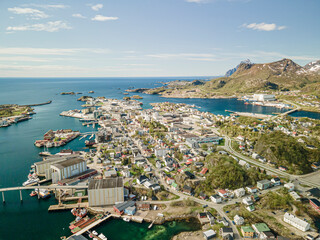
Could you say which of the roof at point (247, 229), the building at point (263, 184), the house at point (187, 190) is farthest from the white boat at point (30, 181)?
the building at point (263, 184)

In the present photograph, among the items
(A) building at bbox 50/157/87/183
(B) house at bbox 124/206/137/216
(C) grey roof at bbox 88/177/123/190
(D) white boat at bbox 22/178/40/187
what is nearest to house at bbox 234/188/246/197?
(B) house at bbox 124/206/137/216

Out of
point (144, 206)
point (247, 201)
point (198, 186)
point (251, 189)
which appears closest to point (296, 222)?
point (247, 201)

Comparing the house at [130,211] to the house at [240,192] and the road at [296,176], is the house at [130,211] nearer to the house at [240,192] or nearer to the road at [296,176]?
the house at [240,192]

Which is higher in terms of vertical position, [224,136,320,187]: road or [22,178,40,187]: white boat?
[224,136,320,187]: road

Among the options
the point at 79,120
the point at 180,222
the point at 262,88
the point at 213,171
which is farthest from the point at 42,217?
the point at 262,88

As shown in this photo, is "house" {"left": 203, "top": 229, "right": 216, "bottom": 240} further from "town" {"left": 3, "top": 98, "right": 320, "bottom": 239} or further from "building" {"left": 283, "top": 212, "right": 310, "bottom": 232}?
"building" {"left": 283, "top": 212, "right": 310, "bottom": 232}

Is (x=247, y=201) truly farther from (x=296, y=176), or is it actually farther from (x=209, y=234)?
(x=296, y=176)
